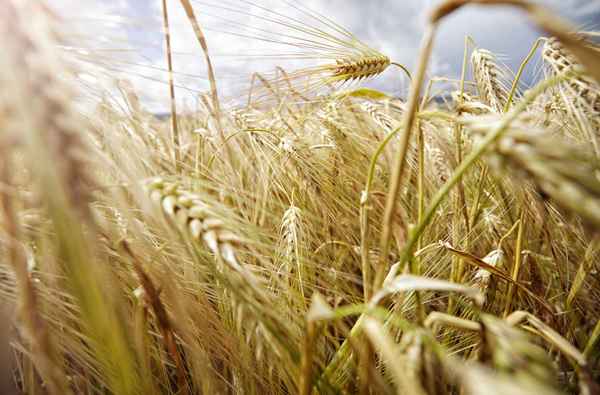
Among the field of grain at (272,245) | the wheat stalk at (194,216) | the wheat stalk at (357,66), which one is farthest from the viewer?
the wheat stalk at (357,66)

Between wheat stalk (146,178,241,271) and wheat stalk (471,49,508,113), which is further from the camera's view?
wheat stalk (471,49,508,113)

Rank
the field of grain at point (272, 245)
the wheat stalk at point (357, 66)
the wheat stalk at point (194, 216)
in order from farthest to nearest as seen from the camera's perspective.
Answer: the wheat stalk at point (357, 66) → the wheat stalk at point (194, 216) → the field of grain at point (272, 245)

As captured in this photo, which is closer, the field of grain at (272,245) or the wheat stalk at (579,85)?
the field of grain at (272,245)

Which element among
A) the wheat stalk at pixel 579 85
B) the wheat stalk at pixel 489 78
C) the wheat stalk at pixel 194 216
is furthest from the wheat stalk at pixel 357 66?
the wheat stalk at pixel 194 216

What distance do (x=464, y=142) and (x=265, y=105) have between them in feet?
2.40

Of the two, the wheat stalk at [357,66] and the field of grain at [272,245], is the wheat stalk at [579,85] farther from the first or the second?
the wheat stalk at [357,66]

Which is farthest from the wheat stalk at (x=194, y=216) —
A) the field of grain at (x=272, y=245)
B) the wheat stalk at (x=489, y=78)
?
the wheat stalk at (x=489, y=78)

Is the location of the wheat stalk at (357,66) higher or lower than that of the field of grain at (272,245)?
higher

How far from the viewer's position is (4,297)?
2.01ft

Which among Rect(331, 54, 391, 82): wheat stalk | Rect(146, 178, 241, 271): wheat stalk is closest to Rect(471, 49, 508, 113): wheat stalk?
Rect(331, 54, 391, 82): wheat stalk

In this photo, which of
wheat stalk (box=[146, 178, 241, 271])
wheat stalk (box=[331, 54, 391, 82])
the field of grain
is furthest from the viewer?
wheat stalk (box=[331, 54, 391, 82])

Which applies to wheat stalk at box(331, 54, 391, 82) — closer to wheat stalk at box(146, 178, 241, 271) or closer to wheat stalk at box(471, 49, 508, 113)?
wheat stalk at box(471, 49, 508, 113)

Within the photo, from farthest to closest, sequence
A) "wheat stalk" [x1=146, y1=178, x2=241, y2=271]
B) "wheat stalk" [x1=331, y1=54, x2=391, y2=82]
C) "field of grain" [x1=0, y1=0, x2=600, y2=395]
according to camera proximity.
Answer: "wheat stalk" [x1=331, y1=54, x2=391, y2=82], "wheat stalk" [x1=146, y1=178, x2=241, y2=271], "field of grain" [x1=0, y1=0, x2=600, y2=395]

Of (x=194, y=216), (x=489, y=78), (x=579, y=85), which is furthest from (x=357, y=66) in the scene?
(x=194, y=216)
